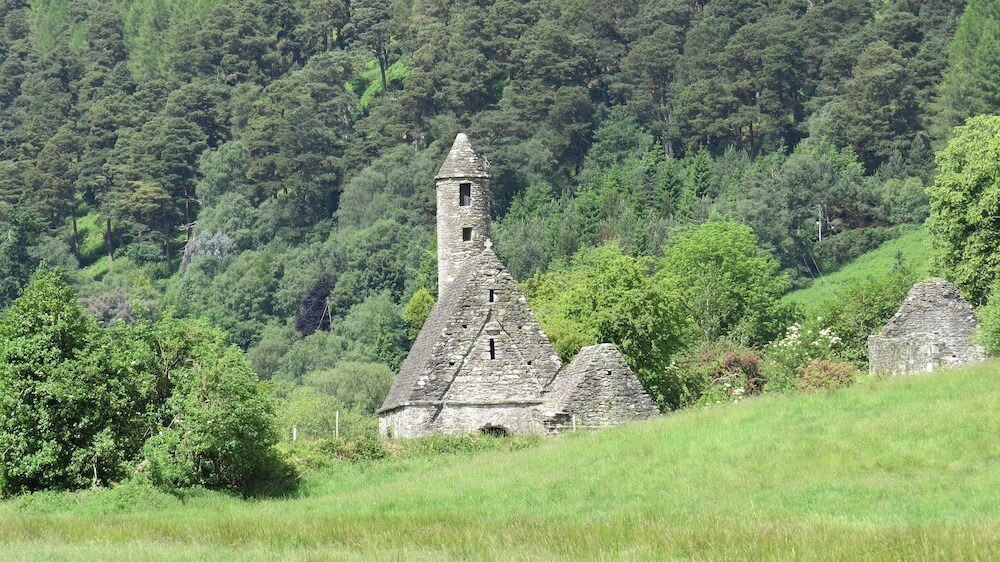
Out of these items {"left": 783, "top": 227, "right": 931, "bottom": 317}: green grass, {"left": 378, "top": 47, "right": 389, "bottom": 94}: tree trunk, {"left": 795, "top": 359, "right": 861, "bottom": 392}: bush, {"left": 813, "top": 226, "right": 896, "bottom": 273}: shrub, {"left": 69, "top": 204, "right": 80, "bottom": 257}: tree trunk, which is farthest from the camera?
{"left": 378, "top": 47, "right": 389, "bottom": 94}: tree trunk

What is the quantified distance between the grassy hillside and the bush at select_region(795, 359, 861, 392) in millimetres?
2785

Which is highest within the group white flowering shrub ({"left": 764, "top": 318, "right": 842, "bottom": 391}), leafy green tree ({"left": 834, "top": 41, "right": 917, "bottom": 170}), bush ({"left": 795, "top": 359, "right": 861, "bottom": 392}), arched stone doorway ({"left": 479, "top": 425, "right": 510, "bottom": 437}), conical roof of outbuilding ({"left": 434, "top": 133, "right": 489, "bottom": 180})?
leafy green tree ({"left": 834, "top": 41, "right": 917, "bottom": 170})

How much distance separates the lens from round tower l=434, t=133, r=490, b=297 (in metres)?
59.3

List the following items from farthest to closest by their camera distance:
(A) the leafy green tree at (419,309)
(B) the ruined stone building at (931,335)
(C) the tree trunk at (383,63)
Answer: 1. (C) the tree trunk at (383,63)
2. (A) the leafy green tree at (419,309)
3. (B) the ruined stone building at (931,335)

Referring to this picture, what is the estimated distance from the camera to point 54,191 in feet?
561

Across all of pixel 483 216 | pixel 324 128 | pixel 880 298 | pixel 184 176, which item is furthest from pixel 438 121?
pixel 483 216

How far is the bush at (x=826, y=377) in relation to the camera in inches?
1756

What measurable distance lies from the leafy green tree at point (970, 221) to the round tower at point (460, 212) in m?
18.0

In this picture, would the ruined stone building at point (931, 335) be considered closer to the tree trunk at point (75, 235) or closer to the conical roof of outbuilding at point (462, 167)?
the conical roof of outbuilding at point (462, 167)

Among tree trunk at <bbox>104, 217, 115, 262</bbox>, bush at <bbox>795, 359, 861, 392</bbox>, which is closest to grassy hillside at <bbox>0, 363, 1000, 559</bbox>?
bush at <bbox>795, 359, 861, 392</bbox>

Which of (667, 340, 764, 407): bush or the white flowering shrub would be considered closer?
the white flowering shrub

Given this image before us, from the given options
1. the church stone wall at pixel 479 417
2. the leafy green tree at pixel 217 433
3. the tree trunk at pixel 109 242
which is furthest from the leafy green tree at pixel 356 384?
the tree trunk at pixel 109 242

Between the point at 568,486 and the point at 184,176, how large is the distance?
138 meters

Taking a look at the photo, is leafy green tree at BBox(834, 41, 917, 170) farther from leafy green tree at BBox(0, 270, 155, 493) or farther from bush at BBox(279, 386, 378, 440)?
leafy green tree at BBox(0, 270, 155, 493)
